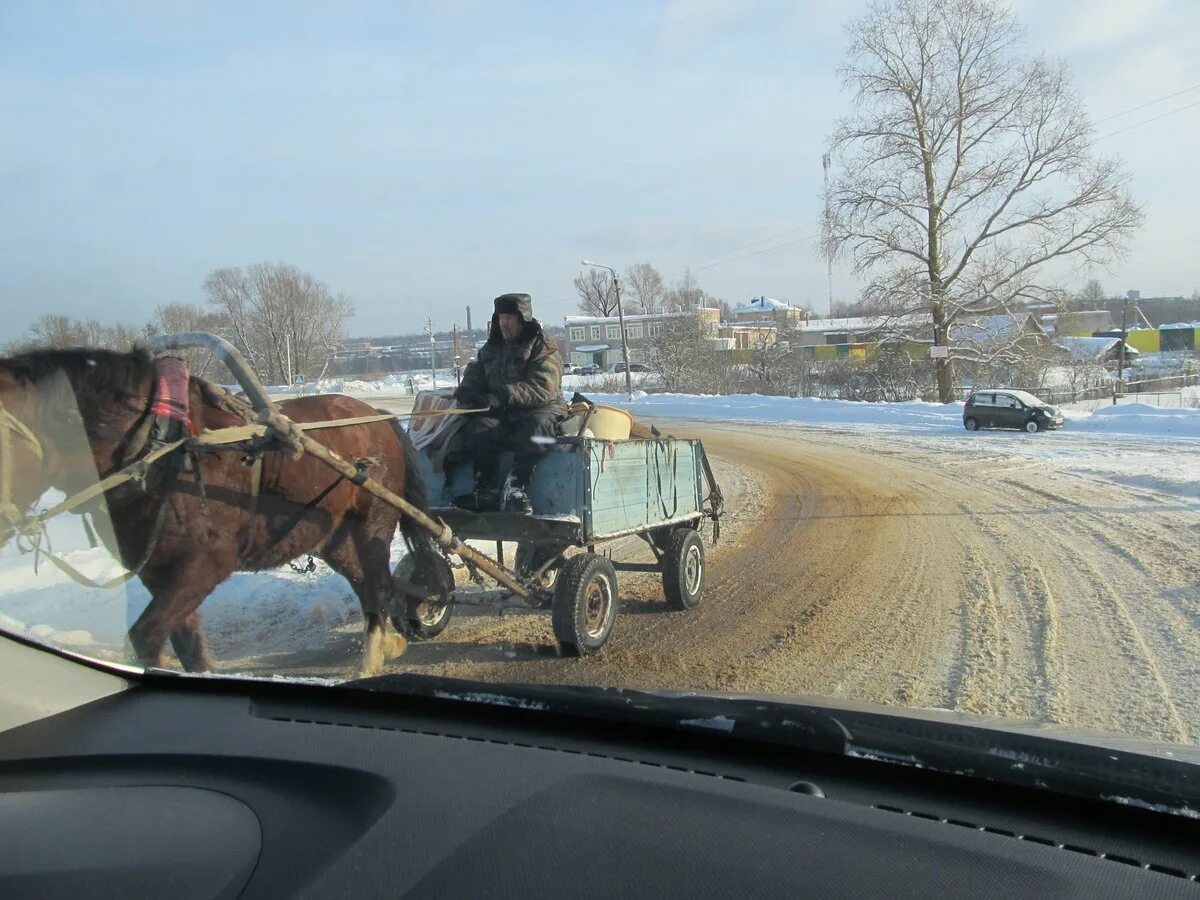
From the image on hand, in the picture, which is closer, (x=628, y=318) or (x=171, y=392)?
(x=171, y=392)

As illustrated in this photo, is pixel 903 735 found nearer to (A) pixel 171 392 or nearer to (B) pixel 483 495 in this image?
(A) pixel 171 392

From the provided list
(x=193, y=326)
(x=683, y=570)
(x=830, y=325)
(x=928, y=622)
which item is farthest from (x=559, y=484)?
(x=830, y=325)

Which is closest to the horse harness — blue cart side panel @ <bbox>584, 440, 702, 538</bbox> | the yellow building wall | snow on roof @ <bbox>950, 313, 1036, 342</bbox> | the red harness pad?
the red harness pad

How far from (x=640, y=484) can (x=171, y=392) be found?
342cm

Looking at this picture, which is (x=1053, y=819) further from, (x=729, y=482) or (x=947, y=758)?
(x=729, y=482)

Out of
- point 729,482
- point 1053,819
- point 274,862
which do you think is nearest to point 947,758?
point 1053,819

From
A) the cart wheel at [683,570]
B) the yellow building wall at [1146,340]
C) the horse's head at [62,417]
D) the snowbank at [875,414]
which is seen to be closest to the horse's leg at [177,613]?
the horse's head at [62,417]

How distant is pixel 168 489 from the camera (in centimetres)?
421

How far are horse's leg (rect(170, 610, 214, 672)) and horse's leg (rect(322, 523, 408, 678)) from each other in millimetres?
1069

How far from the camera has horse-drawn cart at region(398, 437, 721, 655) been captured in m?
5.63

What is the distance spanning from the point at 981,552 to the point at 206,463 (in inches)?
287

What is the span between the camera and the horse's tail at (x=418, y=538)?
19.3ft

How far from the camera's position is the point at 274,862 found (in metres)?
2.01

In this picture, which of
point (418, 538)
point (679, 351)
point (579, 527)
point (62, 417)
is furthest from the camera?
point (679, 351)
